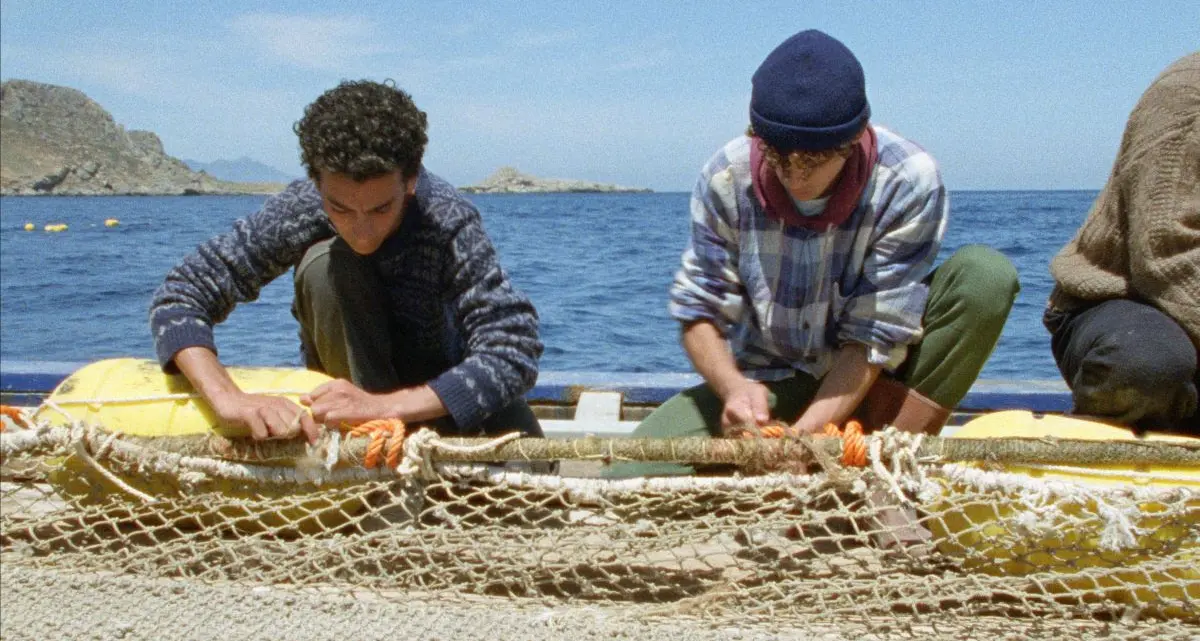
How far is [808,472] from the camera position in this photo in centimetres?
202

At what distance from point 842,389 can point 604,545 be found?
0.69m

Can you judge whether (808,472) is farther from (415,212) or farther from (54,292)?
(54,292)

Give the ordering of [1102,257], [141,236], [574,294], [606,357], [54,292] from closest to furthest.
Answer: [1102,257]
[606,357]
[574,294]
[54,292]
[141,236]

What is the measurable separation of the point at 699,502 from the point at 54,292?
1775 centimetres

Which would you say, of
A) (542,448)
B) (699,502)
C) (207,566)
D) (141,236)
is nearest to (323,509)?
(207,566)

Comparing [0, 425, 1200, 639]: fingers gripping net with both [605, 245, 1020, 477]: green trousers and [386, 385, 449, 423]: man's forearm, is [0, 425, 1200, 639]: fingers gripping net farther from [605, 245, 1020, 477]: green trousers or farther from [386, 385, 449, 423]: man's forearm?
[605, 245, 1020, 477]: green trousers

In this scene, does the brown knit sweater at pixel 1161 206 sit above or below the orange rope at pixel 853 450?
above

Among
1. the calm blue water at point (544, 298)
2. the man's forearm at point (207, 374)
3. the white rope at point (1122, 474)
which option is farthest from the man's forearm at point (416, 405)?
the calm blue water at point (544, 298)

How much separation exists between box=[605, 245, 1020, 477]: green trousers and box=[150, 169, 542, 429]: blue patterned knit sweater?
15.2 inches

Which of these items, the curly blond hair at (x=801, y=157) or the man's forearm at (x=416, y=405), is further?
the man's forearm at (x=416, y=405)

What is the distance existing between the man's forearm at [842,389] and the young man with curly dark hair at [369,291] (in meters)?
0.65

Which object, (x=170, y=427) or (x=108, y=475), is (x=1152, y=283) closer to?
(x=170, y=427)

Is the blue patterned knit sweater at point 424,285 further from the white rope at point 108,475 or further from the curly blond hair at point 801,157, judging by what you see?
the curly blond hair at point 801,157

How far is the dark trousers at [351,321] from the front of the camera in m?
2.38
